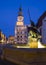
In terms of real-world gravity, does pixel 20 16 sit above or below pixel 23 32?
above

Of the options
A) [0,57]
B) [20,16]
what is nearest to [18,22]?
[20,16]

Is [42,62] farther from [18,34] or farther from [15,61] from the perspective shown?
[18,34]

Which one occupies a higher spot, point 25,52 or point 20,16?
point 20,16

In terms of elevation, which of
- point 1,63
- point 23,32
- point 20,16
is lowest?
point 1,63

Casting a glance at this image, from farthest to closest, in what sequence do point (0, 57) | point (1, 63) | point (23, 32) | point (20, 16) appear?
point (20, 16) < point (23, 32) < point (0, 57) < point (1, 63)

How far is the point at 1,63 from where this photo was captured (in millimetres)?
16391

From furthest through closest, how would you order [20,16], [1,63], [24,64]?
[20,16], [1,63], [24,64]

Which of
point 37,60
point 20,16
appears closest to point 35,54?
point 37,60

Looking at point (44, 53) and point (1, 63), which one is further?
point (1, 63)

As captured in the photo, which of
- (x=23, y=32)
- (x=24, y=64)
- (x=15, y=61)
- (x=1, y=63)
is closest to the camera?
(x=24, y=64)

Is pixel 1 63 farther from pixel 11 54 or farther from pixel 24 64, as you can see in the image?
pixel 24 64

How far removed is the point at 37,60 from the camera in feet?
40.1

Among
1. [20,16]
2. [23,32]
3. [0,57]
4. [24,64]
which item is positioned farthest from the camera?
[20,16]

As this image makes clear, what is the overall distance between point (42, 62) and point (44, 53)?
1.68 feet
